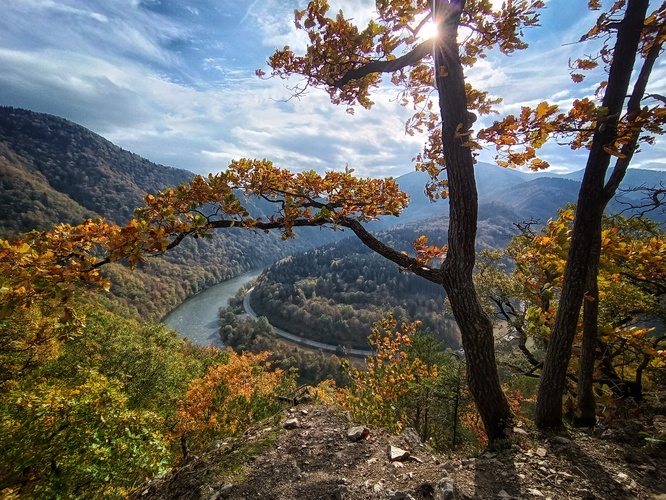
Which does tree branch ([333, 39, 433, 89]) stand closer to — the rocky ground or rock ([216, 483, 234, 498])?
the rocky ground

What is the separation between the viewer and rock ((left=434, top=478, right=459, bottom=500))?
2670 mm

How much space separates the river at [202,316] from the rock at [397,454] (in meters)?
79.4

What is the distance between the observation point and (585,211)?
11.9 feet

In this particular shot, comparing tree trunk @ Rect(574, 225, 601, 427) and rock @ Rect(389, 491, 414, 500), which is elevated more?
tree trunk @ Rect(574, 225, 601, 427)

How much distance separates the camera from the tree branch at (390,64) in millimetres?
3281

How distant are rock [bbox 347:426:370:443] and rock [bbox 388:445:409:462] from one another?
0.54 meters

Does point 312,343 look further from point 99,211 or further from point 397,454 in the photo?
point 99,211

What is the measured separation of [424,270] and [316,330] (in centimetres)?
9241

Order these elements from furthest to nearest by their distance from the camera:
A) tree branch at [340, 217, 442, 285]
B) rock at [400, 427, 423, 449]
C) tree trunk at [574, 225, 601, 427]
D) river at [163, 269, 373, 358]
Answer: river at [163, 269, 373, 358]
rock at [400, 427, 423, 449]
tree trunk at [574, 225, 601, 427]
tree branch at [340, 217, 442, 285]

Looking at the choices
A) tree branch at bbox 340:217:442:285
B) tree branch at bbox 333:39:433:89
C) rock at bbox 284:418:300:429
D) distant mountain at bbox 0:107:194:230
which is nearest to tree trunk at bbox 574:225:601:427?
tree branch at bbox 340:217:442:285

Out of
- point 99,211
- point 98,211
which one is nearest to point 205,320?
point 99,211

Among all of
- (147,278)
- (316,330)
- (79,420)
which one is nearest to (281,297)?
(316,330)

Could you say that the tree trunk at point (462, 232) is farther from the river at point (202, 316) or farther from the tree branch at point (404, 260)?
the river at point (202, 316)

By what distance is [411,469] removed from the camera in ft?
11.3
